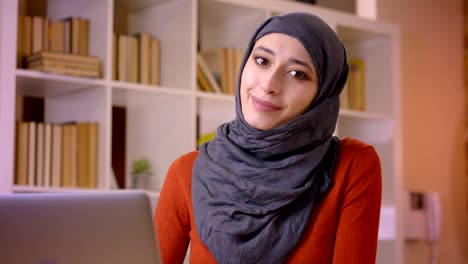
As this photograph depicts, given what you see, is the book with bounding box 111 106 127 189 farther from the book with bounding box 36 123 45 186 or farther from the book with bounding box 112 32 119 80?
the book with bounding box 36 123 45 186

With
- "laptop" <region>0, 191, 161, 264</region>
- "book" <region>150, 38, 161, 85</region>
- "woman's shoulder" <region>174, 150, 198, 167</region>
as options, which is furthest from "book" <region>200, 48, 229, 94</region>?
"laptop" <region>0, 191, 161, 264</region>

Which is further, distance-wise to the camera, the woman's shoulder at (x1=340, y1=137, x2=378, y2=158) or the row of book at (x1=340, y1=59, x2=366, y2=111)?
the row of book at (x1=340, y1=59, x2=366, y2=111)

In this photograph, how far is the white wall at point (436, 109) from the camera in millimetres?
4902

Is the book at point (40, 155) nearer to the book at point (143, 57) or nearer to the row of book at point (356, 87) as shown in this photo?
the book at point (143, 57)

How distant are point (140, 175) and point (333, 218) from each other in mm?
2184

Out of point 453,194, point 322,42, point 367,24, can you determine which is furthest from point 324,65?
point 453,194

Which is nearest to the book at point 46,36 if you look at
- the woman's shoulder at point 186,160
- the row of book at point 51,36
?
the row of book at point 51,36

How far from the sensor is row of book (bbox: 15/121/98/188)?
10.6ft

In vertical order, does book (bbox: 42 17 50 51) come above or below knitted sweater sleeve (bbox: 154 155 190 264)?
above

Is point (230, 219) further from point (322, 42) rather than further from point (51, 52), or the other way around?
point (51, 52)

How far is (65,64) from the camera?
329cm

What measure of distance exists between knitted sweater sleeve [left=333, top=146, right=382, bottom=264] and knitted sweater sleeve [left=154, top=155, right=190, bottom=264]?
35 cm

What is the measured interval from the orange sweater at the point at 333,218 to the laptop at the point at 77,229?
579 millimetres

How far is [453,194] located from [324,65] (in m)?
3.56
